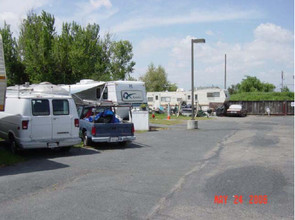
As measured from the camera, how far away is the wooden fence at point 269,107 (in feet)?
137

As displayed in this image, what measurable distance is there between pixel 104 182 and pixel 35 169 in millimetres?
2339

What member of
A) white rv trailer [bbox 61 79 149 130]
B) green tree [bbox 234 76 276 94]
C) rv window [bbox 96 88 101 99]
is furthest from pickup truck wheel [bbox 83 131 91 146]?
green tree [bbox 234 76 276 94]

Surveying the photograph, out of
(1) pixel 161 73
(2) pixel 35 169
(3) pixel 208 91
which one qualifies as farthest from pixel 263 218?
(1) pixel 161 73

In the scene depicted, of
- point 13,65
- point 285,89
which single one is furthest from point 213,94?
point 285,89

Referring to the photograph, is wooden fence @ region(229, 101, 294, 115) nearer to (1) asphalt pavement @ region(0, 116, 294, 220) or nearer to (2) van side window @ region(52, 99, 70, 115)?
(1) asphalt pavement @ region(0, 116, 294, 220)

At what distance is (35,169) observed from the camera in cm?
856

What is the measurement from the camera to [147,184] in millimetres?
7113

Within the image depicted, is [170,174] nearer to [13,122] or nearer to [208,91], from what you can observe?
[13,122]

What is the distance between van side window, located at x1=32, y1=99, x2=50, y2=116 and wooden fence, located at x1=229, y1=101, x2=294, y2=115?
36882mm

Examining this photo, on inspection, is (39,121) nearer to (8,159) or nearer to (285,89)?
(8,159)

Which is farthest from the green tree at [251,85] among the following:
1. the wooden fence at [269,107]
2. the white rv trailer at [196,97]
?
the white rv trailer at [196,97]

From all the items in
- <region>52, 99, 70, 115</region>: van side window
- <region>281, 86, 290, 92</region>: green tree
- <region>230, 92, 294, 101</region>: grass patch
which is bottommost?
<region>52, 99, 70, 115</region>: van side window

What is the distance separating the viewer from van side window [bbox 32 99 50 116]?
10.1 metres

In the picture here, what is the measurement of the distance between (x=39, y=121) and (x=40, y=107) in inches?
17.3
